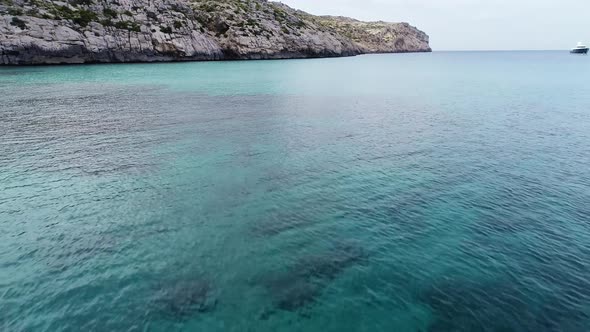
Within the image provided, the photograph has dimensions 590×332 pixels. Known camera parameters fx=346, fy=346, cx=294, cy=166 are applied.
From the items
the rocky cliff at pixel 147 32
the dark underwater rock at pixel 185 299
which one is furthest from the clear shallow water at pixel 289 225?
the rocky cliff at pixel 147 32

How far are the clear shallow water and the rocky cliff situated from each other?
72.9 m

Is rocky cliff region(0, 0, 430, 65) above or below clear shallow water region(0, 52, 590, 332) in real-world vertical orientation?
above

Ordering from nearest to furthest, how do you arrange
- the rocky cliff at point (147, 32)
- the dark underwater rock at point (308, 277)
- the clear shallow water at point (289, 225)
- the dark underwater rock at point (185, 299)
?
1. the dark underwater rock at point (185, 299)
2. the clear shallow water at point (289, 225)
3. the dark underwater rock at point (308, 277)
4. the rocky cliff at point (147, 32)

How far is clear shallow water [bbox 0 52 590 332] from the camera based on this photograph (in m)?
13.4

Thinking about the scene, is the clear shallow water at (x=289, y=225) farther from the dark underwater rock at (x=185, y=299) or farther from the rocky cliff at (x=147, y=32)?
the rocky cliff at (x=147, y=32)

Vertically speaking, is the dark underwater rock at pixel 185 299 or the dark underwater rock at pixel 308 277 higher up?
the dark underwater rock at pixel 308 277

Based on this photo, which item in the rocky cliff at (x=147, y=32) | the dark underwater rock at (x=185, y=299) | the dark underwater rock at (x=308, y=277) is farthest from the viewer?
the rocky cliff at (x=147, y=32)

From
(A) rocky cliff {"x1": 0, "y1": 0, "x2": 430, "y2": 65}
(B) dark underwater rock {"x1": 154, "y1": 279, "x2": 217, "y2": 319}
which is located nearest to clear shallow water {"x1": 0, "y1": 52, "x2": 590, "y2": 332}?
(B) dark underwater rock {"x1": 154, "y1": 279, "x2": 217, "y2": 319}

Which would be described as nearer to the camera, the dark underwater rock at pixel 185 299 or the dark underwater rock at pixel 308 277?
the dark underwater rock at pixel 185 299

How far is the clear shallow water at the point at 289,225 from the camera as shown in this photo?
13391 mm

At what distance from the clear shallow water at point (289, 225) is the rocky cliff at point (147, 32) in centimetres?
7291

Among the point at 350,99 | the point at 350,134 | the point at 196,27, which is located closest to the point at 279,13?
the point at 196,27

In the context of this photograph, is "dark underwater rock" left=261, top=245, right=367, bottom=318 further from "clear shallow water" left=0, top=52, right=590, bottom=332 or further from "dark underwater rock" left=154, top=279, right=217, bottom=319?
"dark underwater rock" left=154, top=279, right=217, bottom=319

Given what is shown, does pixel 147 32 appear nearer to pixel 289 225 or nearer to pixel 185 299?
pixel 289 225
